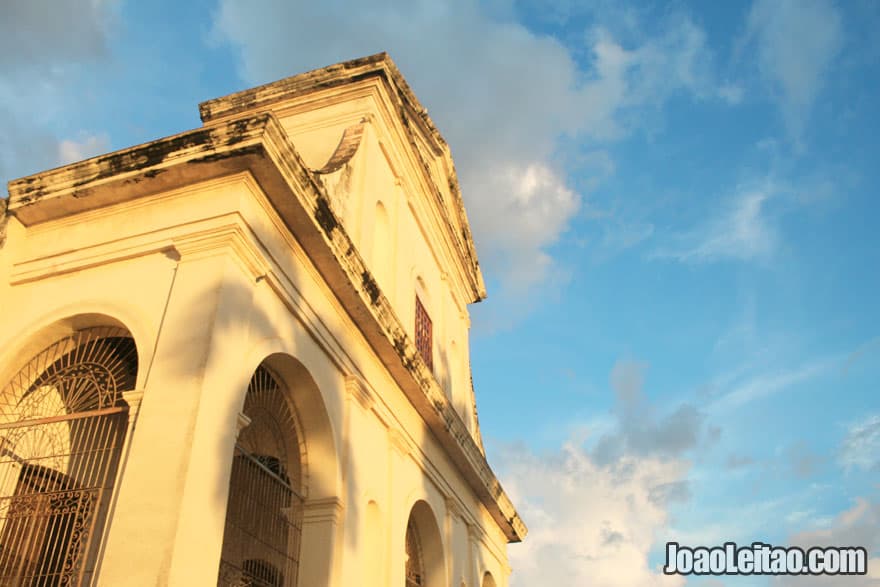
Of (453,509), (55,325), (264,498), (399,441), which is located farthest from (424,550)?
(55,325)

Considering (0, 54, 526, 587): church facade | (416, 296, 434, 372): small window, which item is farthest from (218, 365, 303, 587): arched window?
(416, 296, 434, 372): small window

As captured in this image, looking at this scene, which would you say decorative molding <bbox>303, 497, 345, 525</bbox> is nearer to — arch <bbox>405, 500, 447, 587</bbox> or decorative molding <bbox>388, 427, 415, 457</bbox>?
decorative molding <bbox>388, 427, 415, 457</bbox>

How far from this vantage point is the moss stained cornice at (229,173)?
7.04 meters

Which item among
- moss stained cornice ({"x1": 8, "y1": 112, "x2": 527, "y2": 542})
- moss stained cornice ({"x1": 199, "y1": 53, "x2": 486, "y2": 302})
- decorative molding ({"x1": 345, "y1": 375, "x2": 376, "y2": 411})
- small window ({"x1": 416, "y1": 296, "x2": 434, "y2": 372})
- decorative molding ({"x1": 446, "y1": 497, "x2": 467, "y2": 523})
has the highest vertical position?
moss stained cornice ({"x1": 199, "y1": 53, "x2": 486, "y2": 302})

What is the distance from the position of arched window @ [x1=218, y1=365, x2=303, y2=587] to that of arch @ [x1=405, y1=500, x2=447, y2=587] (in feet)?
10.4

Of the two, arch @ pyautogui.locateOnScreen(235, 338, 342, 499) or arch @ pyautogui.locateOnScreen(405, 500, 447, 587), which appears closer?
arch @ pyautogui.locateOnScreen(235, 338, 342, 499)

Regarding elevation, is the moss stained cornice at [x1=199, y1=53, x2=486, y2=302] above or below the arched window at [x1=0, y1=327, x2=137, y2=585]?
above

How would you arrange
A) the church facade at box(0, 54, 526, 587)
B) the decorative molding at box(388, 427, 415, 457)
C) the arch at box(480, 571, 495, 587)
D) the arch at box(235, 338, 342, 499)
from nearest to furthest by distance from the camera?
the church facade at box(0, 54, 526, 587) < the arch at box(235, 338, 342, 499) < the decorative molding at box(388, 427, 415, 457) < the arch at box(480, 571, 495, 587)

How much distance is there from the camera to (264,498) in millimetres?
7738

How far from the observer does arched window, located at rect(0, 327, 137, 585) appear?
670 centimetres

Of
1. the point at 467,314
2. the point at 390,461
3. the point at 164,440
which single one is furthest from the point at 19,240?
the point at 467,314

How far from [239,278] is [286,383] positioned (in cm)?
181

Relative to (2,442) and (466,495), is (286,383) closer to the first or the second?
(2,442)

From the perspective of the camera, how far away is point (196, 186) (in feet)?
23.8
